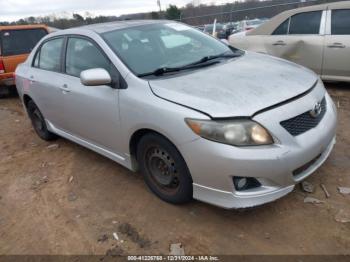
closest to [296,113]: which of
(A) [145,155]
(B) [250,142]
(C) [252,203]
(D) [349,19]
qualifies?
(B) [250,142]

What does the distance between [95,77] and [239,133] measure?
1485mm

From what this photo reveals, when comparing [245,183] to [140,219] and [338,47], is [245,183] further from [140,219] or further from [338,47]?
[338,47]

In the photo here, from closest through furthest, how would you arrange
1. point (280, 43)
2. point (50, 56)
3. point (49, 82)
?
point (49, 82) < point (50, 56) < point (280, 43)

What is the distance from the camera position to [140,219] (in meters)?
3.32

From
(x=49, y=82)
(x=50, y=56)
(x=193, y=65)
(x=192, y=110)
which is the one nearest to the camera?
(x=192, y=110)

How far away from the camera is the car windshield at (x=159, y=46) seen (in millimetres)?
3547

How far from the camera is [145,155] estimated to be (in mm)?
3420

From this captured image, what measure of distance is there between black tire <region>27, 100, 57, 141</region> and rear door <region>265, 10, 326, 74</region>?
4.44m

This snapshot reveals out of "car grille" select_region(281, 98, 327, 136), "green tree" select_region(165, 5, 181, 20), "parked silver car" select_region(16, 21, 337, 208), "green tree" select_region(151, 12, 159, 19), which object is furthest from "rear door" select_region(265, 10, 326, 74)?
"green tree" select_region(151, 12, 159, 19)

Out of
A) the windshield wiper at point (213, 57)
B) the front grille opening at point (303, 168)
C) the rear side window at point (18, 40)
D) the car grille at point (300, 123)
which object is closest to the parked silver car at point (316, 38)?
the windshield wiper at point (213, 57)

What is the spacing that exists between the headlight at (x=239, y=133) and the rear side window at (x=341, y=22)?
439 cm

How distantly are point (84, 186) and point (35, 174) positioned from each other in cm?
91

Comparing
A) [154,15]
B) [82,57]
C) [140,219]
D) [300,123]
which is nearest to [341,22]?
[300,123]

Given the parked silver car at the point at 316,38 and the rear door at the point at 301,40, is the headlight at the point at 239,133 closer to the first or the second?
the parked silver car at the point at 316,38
